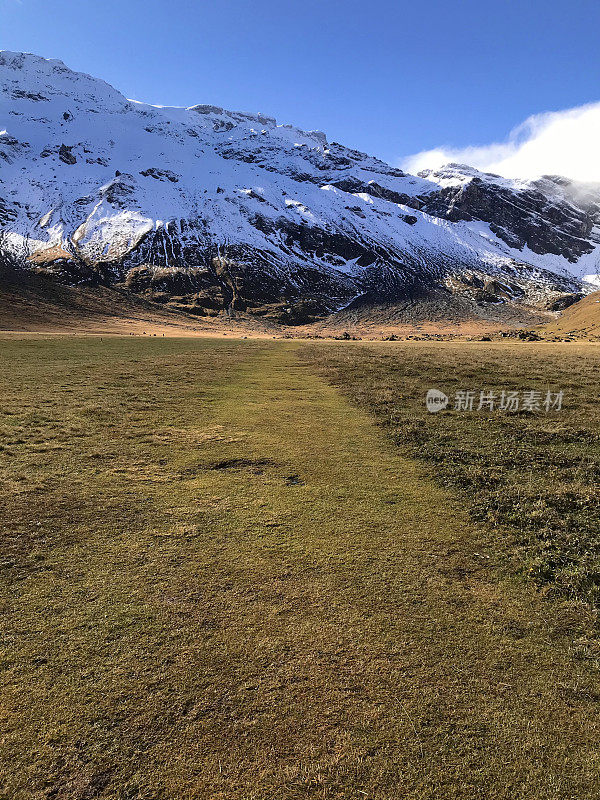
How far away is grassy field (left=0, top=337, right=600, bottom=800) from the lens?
3.78m

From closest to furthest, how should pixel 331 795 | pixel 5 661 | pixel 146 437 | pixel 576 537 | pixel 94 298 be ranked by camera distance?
pixel 331 795
pixel 5 661
pixel 576 537
pixel 146 437
pixel 94 298

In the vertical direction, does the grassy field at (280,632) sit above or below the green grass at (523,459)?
below

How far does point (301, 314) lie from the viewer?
495 ft

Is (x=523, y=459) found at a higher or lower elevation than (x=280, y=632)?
higher

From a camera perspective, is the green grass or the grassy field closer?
the grassy field

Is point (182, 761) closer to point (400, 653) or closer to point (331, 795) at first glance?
point (331, 795)

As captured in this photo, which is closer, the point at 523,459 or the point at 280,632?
the point at 280,632

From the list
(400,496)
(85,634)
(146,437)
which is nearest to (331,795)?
(85,634)

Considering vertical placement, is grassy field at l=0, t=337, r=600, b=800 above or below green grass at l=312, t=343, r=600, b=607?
below

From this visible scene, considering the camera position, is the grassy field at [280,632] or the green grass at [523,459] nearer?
the grassy field at [280,632]

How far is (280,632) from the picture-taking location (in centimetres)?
526

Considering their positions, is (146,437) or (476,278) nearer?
(146,437)

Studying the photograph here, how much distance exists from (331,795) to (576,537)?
661 cm

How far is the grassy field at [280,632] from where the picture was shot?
3.78 metres
